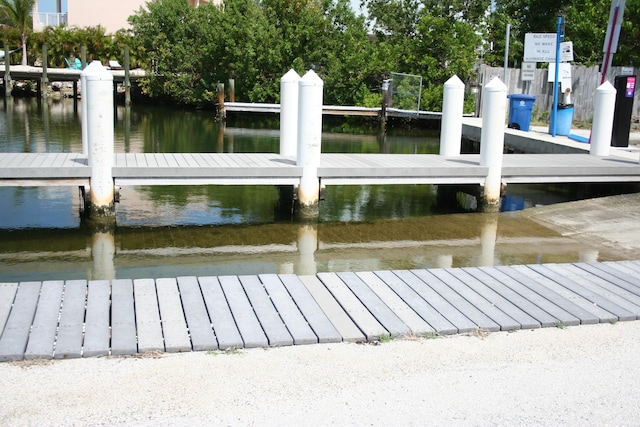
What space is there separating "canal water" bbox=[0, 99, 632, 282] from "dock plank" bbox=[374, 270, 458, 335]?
2406 millimetres

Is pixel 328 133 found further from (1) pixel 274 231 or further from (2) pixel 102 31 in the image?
(2) pixel 102 31

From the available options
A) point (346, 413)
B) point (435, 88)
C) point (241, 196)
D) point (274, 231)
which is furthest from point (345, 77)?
point (346, 413)

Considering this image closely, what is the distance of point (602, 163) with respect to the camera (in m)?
13.1

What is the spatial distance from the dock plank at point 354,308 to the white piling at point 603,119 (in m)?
9.35

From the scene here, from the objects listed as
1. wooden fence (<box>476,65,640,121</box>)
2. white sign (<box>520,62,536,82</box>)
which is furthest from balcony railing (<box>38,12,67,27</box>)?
white sign (<box>520,62,536,82</box>)

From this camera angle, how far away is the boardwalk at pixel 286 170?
10.3 m

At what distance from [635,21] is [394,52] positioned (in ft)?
28.7

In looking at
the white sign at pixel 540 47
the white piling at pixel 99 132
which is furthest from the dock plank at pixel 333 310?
the white sign at pixel 540 47

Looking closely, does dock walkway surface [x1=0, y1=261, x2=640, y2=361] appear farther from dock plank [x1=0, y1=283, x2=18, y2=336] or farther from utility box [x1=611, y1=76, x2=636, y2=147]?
utility box [x1=611, y1=76, x2=636, y2=147]

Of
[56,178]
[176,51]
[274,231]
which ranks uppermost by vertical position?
[176,51]

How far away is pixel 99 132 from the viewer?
33.2ft

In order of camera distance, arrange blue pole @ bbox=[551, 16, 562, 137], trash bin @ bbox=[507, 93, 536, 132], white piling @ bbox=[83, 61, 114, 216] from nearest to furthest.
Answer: white piling @ bbox=[83, 61, 114, 216] < blue pole @ bbox=[551, 16, 562, 137] < trash bin @ bbox=[507, 93, 536, 132]

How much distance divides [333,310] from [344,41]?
27.1 meters

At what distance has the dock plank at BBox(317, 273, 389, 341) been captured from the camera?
17.7ft
